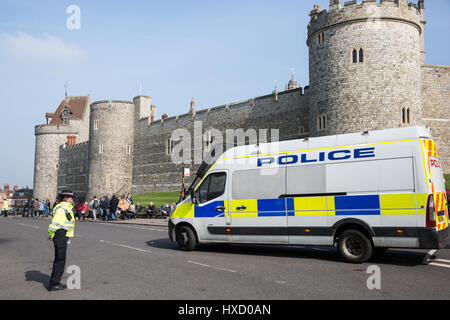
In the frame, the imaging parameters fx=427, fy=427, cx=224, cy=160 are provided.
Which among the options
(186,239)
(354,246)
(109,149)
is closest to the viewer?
(354,246)

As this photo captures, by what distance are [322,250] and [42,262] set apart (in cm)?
632

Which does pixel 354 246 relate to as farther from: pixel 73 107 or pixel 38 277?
pixel 73 107

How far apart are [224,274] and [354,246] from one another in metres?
2.79

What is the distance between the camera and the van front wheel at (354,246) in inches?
317

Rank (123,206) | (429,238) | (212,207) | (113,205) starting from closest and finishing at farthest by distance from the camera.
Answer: (429,238) < (212,207) < (123,206) < (113,205)

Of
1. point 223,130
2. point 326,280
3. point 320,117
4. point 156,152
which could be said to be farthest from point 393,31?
point 156,152

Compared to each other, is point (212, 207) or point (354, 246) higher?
point (212, 207)

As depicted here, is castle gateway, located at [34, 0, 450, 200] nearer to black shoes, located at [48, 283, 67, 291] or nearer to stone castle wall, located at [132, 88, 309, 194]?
stone castle wall, located at [132, 88, 309, 194]

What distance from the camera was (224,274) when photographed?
7.19m

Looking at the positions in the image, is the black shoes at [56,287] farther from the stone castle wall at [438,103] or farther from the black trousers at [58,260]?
the stone castle wall at [438,103]

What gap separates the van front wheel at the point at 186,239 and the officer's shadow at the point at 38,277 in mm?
3581

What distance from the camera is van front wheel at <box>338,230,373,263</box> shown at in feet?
26.4

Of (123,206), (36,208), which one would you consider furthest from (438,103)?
(36,208)

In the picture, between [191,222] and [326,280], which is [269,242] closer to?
[191,222]
